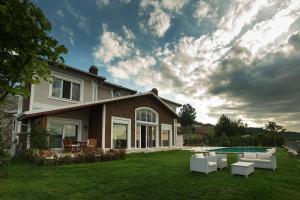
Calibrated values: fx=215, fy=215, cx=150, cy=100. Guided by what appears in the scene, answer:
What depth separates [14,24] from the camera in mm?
1948

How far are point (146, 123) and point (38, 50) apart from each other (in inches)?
703

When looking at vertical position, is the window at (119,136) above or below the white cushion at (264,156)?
above

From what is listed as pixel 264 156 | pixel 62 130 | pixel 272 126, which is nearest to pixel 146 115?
pixel 62 130

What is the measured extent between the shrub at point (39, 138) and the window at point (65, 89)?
14.5ft

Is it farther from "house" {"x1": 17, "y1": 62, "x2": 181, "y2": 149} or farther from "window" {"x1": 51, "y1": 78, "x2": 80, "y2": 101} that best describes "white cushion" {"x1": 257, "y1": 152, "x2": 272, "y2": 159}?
"window" {"x1": 51, "y1": 78, "x2": 80, "y2": 101}

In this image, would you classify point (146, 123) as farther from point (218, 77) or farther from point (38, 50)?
point (38, 50)

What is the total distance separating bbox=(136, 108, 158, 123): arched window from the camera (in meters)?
19.4

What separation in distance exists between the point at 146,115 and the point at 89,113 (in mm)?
5424

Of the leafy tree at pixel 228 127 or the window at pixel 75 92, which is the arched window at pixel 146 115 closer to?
the window at pixel 75 92

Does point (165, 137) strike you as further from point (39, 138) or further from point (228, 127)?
point (228, 127)

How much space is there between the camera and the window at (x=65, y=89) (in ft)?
52.9

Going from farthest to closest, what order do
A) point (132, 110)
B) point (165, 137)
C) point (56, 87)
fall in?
point (165, 137)
point (132, 110)
point (56, 87)

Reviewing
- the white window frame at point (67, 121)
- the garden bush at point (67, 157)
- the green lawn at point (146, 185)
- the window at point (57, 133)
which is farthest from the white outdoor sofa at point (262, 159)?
the window at point (57, 133)

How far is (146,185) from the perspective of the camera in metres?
6.49
